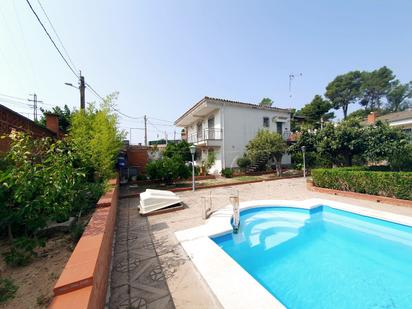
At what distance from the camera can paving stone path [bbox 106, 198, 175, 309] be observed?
2.63 meters

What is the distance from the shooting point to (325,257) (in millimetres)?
4691

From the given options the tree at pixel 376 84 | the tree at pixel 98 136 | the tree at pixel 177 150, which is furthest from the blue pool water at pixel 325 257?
the tree at pixel 376 84

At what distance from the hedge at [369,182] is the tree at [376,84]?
1636 inches

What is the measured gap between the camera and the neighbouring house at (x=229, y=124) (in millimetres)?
16172

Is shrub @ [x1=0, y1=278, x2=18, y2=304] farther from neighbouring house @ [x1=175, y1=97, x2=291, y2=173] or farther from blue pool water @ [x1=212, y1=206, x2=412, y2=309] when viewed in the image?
neighbouring house @ [x1=175, y1=97, x2=291, y2=173]

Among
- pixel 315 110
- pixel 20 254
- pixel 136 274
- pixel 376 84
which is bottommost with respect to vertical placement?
pixel 136 274

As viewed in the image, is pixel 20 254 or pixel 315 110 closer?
pixel 20 254

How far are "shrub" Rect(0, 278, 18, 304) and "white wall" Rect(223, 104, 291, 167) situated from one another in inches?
578

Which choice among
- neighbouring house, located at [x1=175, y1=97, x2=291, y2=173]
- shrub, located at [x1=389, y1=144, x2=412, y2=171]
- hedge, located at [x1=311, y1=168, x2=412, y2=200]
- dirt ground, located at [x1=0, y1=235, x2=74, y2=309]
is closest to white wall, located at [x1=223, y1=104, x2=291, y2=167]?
neighbouring house, located at [x1=175, y1=97, x2=291, y2=173]

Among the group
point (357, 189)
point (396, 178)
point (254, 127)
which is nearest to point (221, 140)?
point (254, 127)

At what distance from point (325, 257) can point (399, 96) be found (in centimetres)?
5276

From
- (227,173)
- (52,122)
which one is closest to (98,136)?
(52,122)

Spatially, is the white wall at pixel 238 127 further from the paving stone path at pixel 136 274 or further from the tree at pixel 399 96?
the tree at pixel 399 96

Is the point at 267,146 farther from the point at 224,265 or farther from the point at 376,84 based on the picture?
the point at 376,84
